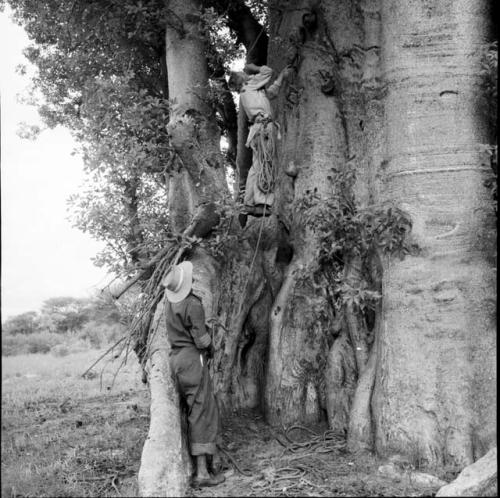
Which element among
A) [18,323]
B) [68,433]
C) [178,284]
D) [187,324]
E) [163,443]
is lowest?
[68,433]

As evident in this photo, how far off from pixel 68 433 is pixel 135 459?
228cm

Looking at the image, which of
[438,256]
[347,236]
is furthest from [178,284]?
[438,256]

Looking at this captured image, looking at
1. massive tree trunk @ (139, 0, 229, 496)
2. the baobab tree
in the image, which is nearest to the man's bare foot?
the baobab tree

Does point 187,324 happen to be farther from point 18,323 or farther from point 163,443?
point 18,323

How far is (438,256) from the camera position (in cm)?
541

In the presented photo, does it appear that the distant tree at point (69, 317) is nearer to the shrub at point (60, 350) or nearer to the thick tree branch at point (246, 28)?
the shrub at point (60, 350)

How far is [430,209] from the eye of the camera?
5.48 meters

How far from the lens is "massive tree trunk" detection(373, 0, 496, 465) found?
17.0ft

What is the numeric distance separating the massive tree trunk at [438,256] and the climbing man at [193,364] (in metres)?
1.60

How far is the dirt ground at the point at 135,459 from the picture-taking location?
16.3 feet

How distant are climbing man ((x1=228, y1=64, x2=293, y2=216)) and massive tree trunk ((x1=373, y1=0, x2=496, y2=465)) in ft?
4.88

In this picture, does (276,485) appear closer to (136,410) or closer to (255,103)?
(255,103)

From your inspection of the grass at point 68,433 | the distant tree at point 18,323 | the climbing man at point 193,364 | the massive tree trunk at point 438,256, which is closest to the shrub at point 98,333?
the grass at point 68,433

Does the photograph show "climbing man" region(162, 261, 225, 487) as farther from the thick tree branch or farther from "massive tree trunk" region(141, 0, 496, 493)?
the thick tree branch
